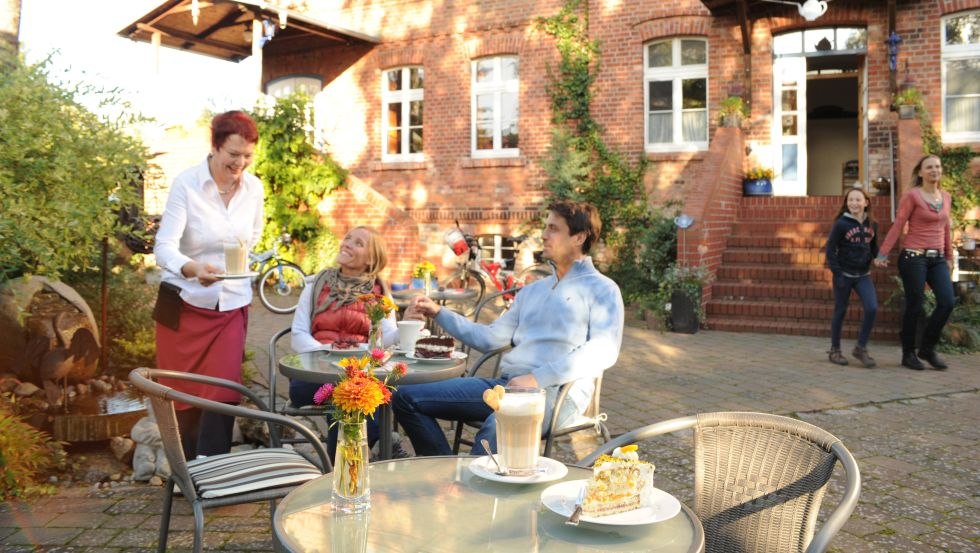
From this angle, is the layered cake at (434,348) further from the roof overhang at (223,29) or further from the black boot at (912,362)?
the roof overhang at (223,29)

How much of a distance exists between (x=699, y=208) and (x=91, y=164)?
7729mm

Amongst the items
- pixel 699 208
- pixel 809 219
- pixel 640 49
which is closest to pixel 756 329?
pixel 699 208

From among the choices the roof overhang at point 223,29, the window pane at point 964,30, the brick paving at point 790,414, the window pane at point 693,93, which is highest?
the roof overhang at point 223,29

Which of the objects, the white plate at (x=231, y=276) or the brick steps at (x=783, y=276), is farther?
the brick steps at (x=783, y=276)

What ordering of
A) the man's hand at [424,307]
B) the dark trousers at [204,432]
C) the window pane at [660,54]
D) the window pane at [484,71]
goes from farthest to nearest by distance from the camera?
the window pane at [484,71]
the window pane at [660,54]
the dark trousers at [204,432]
the man's hand at [424,307]

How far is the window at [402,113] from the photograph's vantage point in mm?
15938

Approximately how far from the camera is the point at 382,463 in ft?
7.63

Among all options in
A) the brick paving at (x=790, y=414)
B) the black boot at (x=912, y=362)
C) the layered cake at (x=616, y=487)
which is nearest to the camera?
the layered cake at (x=616, y=487)

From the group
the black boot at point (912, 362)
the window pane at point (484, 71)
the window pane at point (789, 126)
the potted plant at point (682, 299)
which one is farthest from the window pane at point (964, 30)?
the window pane at point (484, 71)

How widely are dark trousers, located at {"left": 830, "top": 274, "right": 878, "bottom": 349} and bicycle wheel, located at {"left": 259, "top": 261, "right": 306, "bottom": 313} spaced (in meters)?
6.69

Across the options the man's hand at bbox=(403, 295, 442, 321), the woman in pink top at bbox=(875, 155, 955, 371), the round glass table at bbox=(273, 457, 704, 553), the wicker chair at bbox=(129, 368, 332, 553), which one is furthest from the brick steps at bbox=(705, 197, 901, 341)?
the round glass table at bbox=(273, 457, 704, 553)

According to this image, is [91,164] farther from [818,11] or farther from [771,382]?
[818,11]

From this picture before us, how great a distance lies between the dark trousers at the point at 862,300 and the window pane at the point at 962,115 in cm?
560

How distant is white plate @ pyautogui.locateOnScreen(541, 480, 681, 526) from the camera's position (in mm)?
1795
